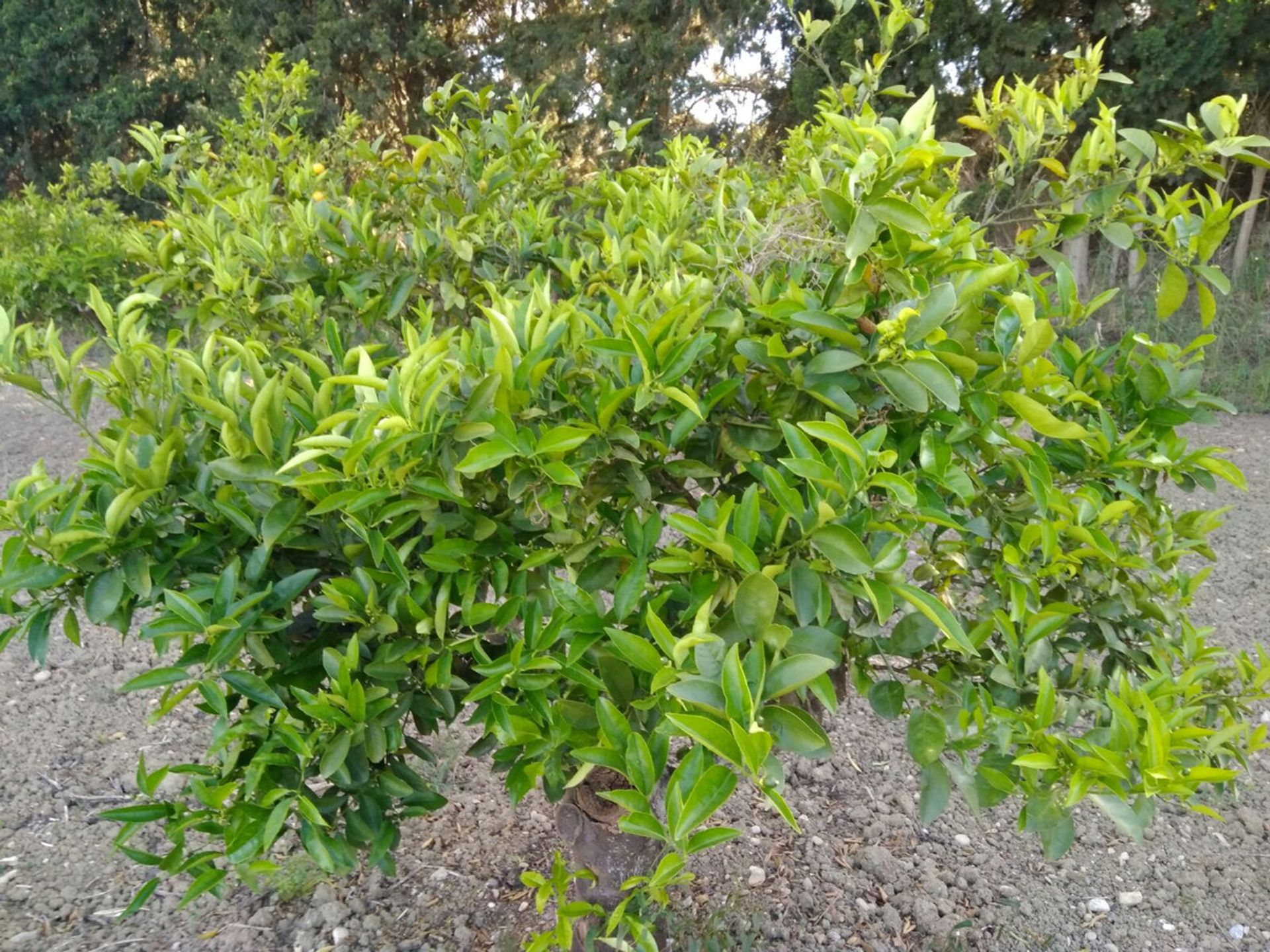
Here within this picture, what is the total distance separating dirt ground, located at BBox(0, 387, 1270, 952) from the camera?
2.18 m

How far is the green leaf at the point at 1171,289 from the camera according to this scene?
1.34 metres

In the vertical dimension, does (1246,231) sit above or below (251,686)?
below

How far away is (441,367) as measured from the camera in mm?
1193

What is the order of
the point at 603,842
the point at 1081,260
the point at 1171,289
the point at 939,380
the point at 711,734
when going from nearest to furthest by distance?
the point at 711,734 → the point at 939,380 → the point at 1171,289 → the point at 603,842 → the point at 1081,260

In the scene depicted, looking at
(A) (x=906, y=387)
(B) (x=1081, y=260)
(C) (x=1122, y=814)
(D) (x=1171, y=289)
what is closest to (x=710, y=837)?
(C) (x=1122, y=814)

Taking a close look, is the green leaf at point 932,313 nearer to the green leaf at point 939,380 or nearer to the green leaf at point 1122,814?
the green leaf at point 939,380

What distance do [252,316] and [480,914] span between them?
56.0 inches

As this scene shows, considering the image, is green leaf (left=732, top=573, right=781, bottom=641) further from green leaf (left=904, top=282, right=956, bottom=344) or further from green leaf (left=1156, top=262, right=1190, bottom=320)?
green leaf (left=1156, top=262, right=1190, bottom=320)

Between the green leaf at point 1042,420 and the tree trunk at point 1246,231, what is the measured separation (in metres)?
7.51

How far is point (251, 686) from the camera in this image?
1263 millimetres

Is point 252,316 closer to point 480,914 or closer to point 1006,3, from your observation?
point 480,914

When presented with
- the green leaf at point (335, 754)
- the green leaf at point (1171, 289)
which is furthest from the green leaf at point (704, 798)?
the green leaf at point (1171, 289)

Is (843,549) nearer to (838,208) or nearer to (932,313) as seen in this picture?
(932,313)

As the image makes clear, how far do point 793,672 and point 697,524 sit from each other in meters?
0.22
